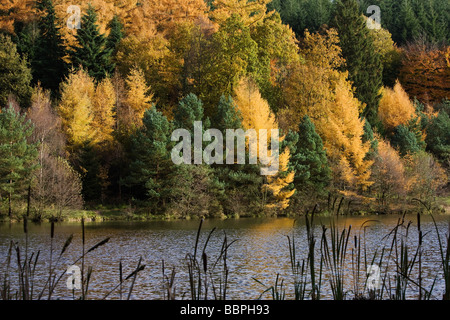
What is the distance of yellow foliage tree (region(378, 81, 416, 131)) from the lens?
2099 inches

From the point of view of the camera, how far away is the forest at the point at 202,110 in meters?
39.1

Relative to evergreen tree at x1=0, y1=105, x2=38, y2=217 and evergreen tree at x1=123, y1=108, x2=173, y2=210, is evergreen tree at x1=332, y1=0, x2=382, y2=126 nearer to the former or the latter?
evergreen tree at x1=123, y1=108, x2=173, y2=210

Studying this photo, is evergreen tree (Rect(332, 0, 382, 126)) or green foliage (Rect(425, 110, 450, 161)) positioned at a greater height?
evergreen tree (Rect(332, 0, 382, 126))

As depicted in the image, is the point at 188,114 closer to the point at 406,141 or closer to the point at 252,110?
the point at 252,110

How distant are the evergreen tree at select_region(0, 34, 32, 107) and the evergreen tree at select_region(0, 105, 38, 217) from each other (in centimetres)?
1202

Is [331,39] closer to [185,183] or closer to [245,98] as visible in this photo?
[245,98]

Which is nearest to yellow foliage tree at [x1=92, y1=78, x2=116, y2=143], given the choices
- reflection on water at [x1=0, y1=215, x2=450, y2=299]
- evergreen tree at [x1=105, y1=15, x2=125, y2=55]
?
reflection on water at [x1=0, y1=215, x2=450, y2=299]

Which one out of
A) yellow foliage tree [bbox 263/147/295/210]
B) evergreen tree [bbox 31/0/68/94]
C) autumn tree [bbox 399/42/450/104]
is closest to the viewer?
yellow foliage tree [bbox 263/147/295/210]

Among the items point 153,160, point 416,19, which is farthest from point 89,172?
point 416,19

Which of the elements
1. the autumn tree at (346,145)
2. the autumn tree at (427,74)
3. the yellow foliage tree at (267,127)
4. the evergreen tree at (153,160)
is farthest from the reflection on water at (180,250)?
the autumn tree at (427,74)

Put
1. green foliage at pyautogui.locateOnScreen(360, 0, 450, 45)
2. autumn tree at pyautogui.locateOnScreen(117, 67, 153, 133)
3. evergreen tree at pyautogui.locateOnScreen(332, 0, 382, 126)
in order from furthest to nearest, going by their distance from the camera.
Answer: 1. green foliage at pyautogui.locateOnScreen(360, 0, 450, 45)
2. evergreen tree at pyautogui.locateOnScreen(332, 0, 382, 126)
3. autumn tree at pyautogui.locateOnScreen(117, 67, 153, 133)

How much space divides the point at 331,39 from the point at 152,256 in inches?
1391

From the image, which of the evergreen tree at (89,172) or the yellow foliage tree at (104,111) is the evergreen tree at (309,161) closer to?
the evergreen tree at (89,172)

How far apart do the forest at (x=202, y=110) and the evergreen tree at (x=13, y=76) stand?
0.44ft
